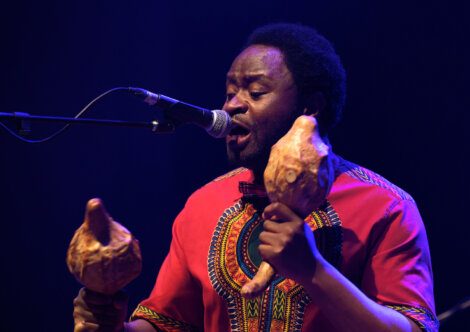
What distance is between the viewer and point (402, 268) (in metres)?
1.89

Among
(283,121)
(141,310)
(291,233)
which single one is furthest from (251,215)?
(291,233)

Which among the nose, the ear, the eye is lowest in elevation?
Answer: the ear

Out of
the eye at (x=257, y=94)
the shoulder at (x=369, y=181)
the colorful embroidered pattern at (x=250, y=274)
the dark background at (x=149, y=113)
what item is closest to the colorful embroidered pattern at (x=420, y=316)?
the colorful embroidered pattern at (x=250, y=274)

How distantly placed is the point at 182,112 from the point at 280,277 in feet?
2.29

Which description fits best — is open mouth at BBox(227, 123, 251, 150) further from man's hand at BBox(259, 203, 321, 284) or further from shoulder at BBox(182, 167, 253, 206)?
man's hand at BBox(259, 203, 321, 284)

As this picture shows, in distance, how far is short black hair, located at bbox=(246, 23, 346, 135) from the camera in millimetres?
2178

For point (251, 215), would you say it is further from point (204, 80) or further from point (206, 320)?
point (204, 80)

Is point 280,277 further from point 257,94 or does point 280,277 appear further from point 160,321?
point 257,94

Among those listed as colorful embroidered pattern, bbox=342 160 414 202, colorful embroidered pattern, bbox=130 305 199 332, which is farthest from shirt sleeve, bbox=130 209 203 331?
colorful embroidered pattern, bbox=342 160 414 202

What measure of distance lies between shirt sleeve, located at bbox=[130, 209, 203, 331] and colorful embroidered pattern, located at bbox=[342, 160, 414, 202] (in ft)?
2.48

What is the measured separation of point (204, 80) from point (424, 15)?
1.31 metres

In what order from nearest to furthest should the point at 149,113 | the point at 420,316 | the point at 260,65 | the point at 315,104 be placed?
the point at 420,316, the point at 260,65, the point at 315,104, the point at 149,113

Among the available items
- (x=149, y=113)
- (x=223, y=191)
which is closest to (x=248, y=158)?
(x=223, y=191)

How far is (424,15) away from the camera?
3.04 m
